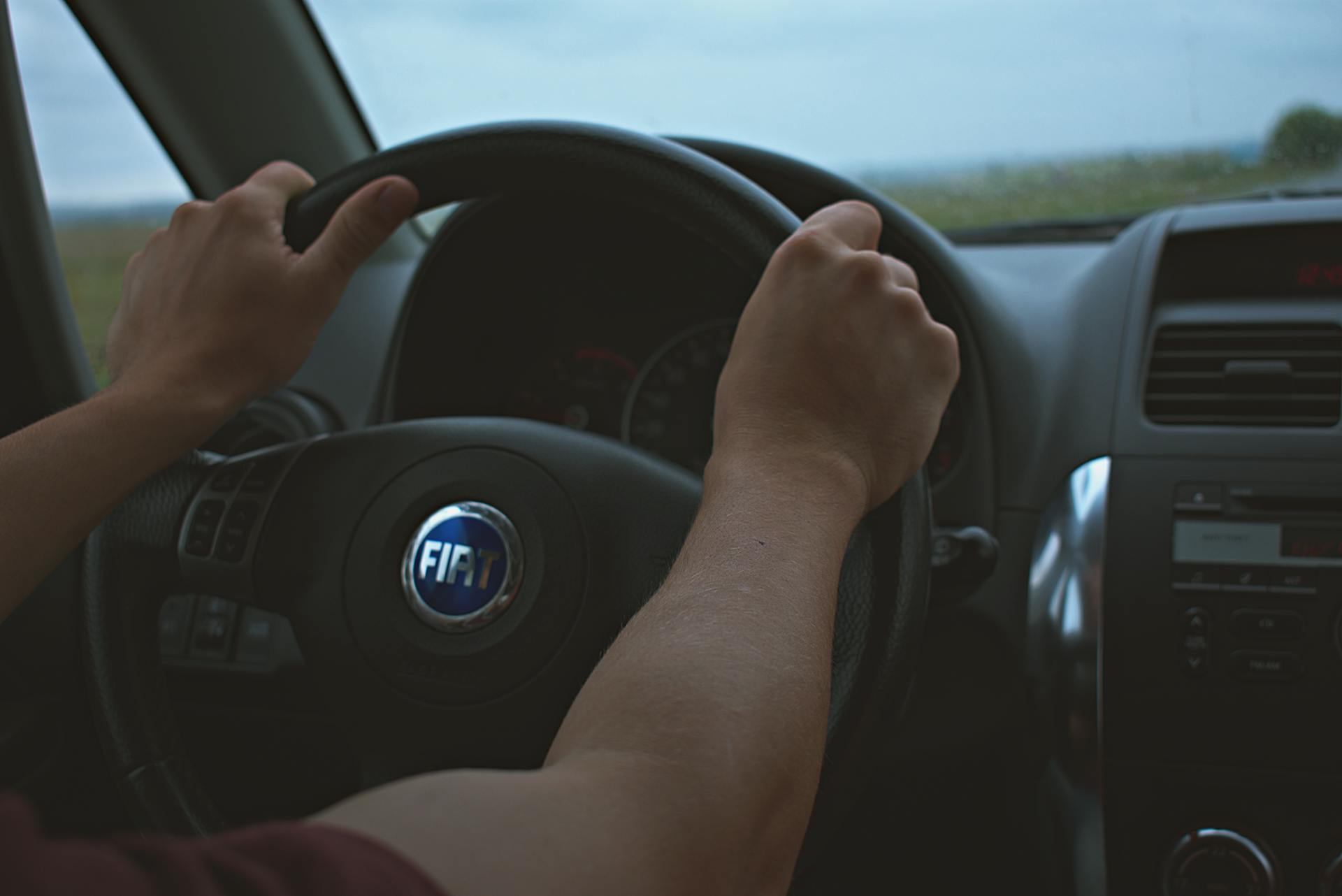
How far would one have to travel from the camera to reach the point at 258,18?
1.72 meters

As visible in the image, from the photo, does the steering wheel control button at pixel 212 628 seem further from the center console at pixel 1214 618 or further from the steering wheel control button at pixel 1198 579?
the steering wheel control button at pixel 1198 579

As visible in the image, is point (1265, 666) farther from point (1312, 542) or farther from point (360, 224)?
point (360, 224)

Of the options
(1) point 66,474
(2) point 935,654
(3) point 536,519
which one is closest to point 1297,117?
(2) point 935,654

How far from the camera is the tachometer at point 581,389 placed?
5.54ft

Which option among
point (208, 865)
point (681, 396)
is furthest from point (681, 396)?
point (208, 865)

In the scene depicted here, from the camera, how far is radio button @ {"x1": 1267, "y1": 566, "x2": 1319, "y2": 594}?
3.96 ft

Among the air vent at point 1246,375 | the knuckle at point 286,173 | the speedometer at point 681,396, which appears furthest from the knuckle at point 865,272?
the speedometer at point 681,396

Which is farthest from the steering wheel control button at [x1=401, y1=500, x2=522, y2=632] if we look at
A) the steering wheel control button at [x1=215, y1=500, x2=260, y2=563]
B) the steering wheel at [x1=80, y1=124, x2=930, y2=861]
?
the steering wheel control button at [x1=215, y1=500, x2=260, y2=563]

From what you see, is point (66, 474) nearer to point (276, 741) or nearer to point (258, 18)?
point (276, 741)

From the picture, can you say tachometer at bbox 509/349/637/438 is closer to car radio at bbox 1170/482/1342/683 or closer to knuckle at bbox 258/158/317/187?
knuckle at bbox 258/158/317/187

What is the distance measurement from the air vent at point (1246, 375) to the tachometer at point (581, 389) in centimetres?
72

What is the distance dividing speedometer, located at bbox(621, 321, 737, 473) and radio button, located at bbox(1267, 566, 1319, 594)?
0.71 m

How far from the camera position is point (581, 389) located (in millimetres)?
1710

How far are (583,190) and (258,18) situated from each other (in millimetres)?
1003
